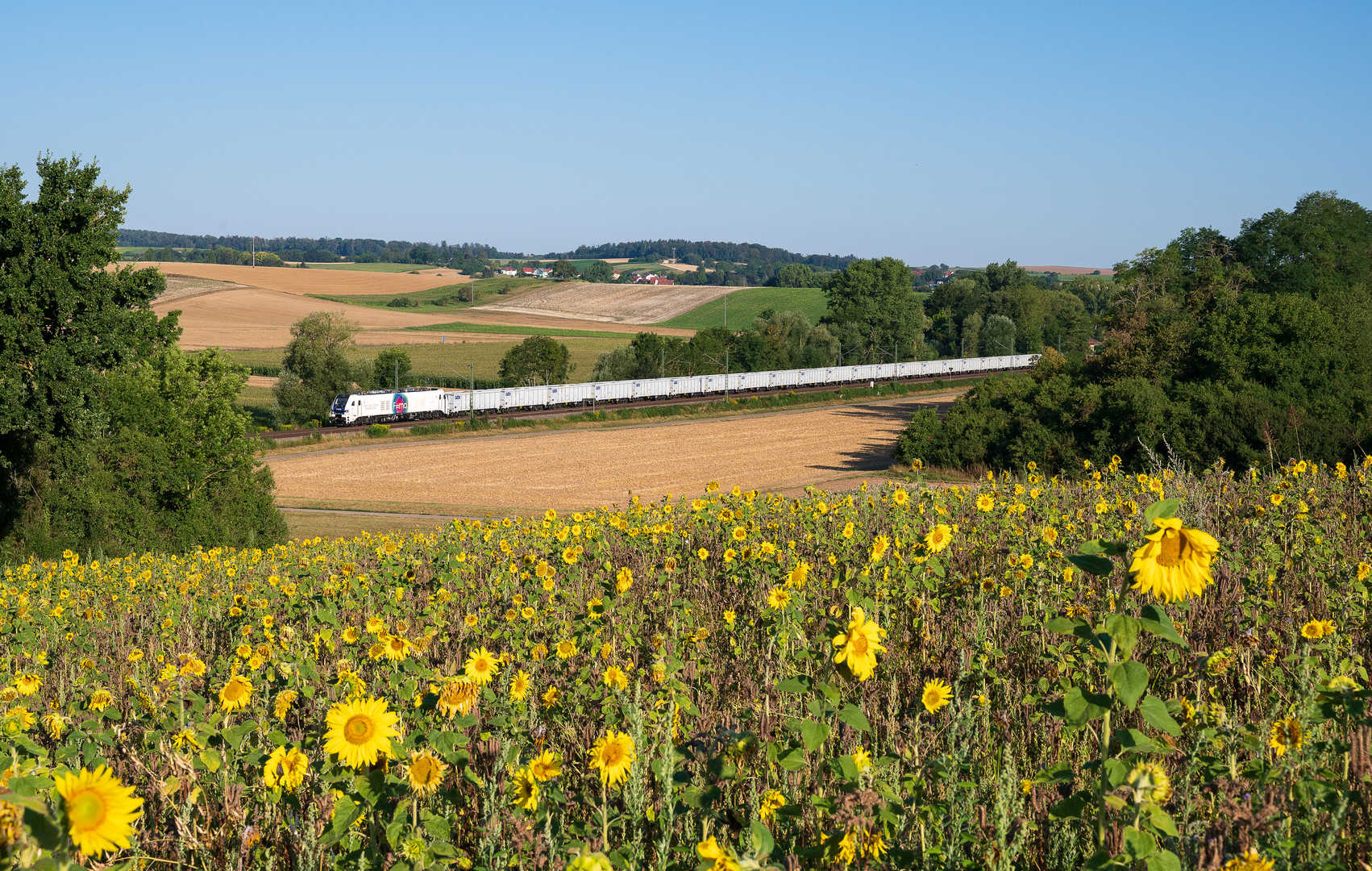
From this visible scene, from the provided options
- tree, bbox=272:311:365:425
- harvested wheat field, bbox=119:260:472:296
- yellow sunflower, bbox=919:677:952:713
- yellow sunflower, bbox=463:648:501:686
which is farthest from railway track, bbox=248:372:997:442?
harvested wheat field, bbox=119:260:472:296

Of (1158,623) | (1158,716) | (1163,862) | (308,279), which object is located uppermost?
(308,279)

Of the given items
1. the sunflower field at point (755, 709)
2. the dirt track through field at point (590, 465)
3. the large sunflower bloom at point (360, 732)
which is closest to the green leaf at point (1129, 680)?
the sunflower field at point (755, 709)

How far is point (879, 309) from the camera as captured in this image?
99.9 meters

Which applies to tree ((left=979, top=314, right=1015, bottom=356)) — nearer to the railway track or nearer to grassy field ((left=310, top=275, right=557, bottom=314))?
the railway track

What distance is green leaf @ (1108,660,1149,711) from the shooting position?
203 cm

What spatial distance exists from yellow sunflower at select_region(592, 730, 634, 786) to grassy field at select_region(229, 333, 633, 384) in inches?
2895

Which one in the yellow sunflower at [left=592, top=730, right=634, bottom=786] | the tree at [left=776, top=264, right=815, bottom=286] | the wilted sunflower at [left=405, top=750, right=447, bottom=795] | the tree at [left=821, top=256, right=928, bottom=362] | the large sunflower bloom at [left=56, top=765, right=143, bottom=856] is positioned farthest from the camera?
the tree at [left=776, top=264, right=815, bottom=286]

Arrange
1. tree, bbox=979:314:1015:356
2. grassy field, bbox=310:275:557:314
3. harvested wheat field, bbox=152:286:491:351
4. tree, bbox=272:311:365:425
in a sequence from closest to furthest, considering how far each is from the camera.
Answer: tree, bbox=272:311:365:425 → harvested wheat field, bbox=152:286:491:351 → tree, bbox=979:314:1015:356 → grassy field, bbox=310:275:557:314

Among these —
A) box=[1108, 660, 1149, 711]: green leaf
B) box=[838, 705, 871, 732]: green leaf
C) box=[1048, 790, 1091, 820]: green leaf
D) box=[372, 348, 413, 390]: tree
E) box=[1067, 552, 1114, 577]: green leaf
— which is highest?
box=[1067, 552, 1114, 577]: green leaf

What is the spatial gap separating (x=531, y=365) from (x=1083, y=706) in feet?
233

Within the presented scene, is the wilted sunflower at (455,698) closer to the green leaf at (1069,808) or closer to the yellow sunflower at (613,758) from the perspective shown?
the yellow sunflower at (613,758)

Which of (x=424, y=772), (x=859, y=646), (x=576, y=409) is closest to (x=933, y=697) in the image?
(x=859, y=646)

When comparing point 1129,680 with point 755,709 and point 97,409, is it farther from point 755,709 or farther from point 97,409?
point 97,409

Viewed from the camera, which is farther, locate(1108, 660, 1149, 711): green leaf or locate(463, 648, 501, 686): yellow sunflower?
locate(463, 648, 501, 686): yellow sunflower
